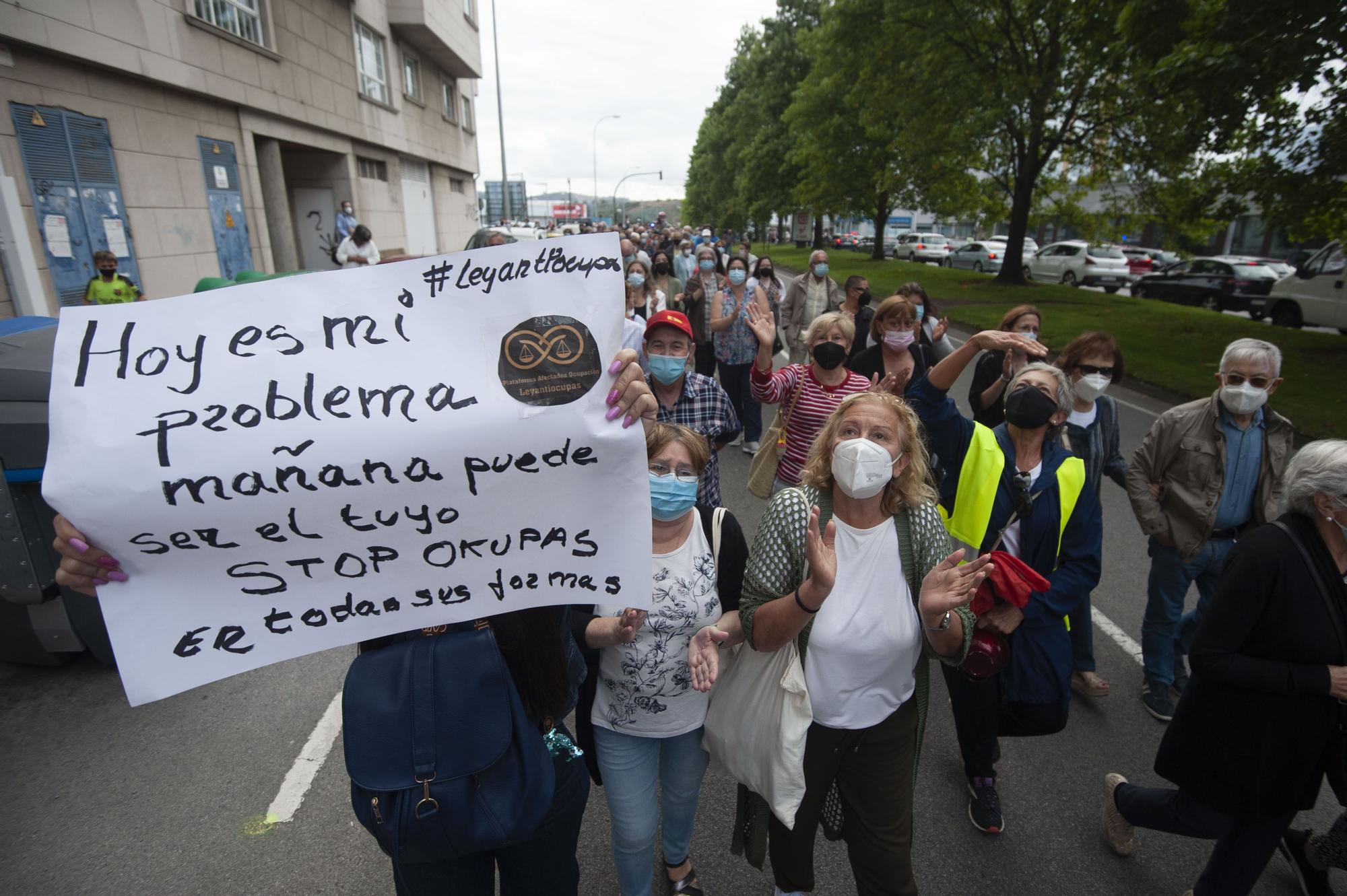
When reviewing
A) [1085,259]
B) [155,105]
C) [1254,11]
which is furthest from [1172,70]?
[1085,259]

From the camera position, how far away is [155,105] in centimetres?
1077

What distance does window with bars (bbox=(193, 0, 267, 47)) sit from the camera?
11.7 meters

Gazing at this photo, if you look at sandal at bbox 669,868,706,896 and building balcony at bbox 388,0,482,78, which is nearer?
sandal at bbox 669,868,706,896

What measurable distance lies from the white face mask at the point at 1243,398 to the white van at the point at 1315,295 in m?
15.5

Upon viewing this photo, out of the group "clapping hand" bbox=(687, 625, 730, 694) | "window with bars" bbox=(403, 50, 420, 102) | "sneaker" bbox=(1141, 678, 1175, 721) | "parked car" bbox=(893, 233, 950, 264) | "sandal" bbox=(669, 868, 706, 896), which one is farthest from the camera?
"parked car" bbox=(893, 233, 950, 264)

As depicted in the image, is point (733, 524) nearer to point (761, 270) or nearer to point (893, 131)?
point (761, 270)

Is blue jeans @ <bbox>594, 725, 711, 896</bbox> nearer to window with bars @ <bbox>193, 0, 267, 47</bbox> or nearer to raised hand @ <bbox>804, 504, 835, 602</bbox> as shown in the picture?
raised hand @ <bbox>804, 504, 835, 602</bbox>

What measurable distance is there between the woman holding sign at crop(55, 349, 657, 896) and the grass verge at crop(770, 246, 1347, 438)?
9.59 m

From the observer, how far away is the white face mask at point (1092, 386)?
11.9 ft

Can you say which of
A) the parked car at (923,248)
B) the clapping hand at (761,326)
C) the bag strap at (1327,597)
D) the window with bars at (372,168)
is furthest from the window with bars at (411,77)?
the parked car at (923,248)

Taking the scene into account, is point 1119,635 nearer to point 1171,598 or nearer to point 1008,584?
point 1171,598

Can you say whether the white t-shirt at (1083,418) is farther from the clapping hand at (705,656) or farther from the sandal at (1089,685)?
the clapping hand at (705,656)

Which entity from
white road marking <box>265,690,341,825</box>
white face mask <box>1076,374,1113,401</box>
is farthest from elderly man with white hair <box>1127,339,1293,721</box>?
white road marking <box>265,690,341,825</box>

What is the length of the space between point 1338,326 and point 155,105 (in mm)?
21956
